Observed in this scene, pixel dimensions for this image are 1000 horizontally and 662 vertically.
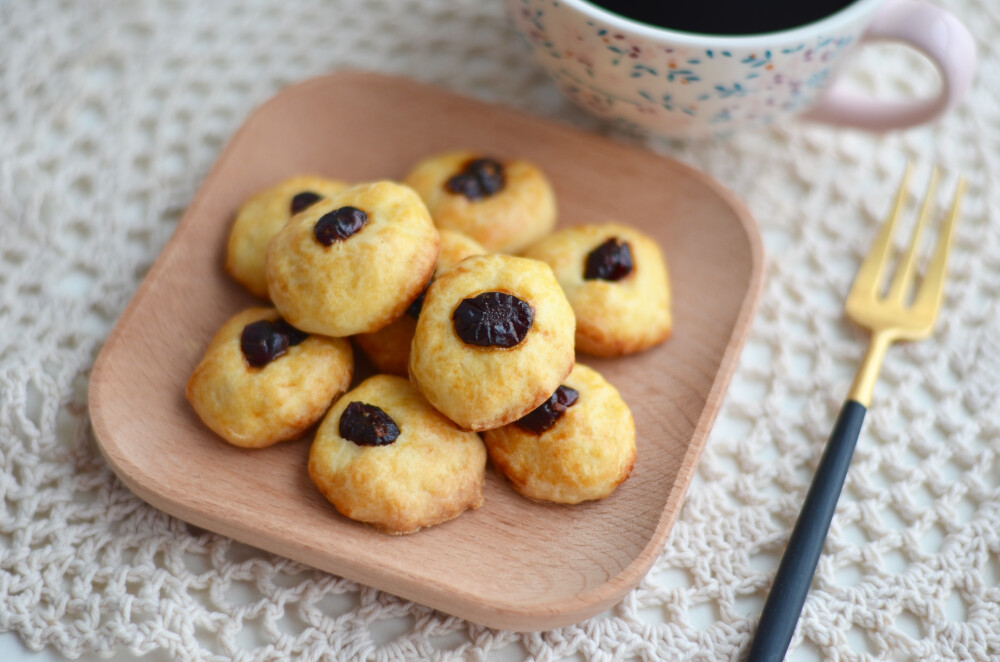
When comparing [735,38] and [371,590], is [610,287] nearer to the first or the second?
[735,38]

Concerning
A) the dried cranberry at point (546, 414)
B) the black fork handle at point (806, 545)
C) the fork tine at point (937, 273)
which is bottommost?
the black fork handle at point (806, 545)

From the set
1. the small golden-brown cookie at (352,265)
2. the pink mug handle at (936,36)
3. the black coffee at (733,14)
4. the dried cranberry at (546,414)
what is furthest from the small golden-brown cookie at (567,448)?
the pink mug handle at (936,36)

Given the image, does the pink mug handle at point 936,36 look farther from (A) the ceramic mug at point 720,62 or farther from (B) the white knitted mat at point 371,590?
(B) the white knitted mat at point 371,590

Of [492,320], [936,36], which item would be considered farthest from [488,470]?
[936,36]

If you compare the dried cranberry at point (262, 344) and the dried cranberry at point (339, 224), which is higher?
the dried cranberry at point (339, 224)

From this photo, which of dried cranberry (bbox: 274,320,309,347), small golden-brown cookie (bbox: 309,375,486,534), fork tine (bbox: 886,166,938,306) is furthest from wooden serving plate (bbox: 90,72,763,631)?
fork tine (bbox: 886,166,938,306)

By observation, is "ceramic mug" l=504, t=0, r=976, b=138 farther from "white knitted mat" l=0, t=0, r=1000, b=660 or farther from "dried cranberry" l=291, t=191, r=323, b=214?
"dried cranberry" l=291, t=191, r=323, b=214

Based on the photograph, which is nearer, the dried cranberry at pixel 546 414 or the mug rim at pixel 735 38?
the dried cranberry at pixel 546 414
